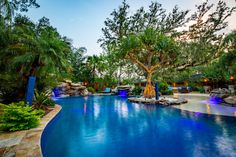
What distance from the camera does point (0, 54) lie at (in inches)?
318

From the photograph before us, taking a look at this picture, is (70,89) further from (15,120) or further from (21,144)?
Answer: (21,144)

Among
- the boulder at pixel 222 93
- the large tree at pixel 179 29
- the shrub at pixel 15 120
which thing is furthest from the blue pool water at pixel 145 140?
the large tree at pixel 179 29

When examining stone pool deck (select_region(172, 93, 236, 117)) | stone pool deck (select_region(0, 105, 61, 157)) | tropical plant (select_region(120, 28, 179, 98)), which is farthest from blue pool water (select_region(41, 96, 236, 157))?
tropical plant (select_region(120, 28, 179, 98))

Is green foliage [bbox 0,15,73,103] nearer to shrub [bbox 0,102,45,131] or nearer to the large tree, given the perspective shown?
shrub [bbox 0,102,45,131]

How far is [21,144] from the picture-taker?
3527mm

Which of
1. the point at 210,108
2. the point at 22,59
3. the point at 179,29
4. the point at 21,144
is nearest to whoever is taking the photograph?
the point at 21,144

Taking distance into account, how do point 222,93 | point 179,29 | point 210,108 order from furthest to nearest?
point 179,29 < point 222,93 < point 210,108

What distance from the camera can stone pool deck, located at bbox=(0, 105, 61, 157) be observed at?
3.07 metres

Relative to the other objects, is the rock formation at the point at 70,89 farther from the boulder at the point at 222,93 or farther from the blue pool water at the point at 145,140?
the boulder at the point at 222,93

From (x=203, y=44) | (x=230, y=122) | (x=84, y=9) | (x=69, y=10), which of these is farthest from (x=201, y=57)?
(x=69, y=10)

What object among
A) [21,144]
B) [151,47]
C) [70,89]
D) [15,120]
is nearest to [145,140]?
[21,144]

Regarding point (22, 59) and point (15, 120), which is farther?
point (22, 59)

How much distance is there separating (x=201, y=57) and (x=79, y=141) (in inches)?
555

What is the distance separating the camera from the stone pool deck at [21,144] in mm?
3066
